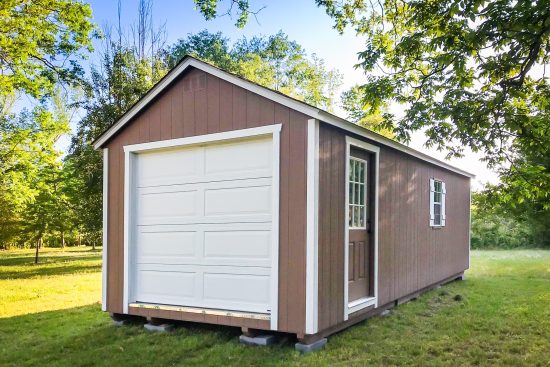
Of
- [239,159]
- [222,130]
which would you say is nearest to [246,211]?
[239,159]

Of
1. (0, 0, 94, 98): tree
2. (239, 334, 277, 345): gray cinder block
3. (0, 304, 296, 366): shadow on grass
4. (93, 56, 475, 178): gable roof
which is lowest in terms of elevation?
(0, 304, 296, 366): shadow on grass

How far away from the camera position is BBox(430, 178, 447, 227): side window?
30.3 ft

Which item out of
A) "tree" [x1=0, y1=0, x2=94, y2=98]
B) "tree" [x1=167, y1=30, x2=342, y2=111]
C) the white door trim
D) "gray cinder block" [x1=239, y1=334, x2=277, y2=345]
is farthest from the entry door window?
"tree" [x1=167, y1=30, x2=342, y2=111]

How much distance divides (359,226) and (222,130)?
2.27 meters

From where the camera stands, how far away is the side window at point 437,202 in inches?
364

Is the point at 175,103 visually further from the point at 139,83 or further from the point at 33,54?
the point at 139,83

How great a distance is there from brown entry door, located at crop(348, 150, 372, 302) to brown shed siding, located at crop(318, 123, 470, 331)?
29cm

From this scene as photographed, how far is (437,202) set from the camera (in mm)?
9703

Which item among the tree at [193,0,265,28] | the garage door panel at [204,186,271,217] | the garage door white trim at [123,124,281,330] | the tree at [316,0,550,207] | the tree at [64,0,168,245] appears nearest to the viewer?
the tree at [316,0,550,207]

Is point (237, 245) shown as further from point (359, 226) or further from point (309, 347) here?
point (359, 226)

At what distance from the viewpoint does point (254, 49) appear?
2714 centimetres

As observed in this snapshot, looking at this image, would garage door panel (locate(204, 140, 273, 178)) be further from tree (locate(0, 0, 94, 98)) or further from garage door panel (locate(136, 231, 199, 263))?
tree (locate(0, 0, 94, 98))

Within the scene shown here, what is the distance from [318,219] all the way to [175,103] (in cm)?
263

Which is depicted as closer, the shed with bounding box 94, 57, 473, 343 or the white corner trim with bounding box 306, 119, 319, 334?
the white corner trim with bounding box 306, 119, 319, 334
